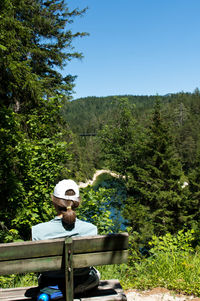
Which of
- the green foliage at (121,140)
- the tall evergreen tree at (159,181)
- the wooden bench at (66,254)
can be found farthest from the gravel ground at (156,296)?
the green foliage at (121,140)

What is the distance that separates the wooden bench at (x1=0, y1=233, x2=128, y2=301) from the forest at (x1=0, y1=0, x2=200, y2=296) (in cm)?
166

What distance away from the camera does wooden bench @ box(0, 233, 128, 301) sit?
1933 mm

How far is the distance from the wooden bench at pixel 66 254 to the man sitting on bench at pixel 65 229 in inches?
5.1

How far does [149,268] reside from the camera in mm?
3727

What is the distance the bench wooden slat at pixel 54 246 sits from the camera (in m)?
1.91

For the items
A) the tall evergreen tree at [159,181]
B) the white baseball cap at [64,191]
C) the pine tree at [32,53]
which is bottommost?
the tall evergreen tree at [159,181]

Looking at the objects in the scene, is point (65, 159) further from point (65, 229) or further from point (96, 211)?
point (65, 229)

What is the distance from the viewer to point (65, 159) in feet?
16.6

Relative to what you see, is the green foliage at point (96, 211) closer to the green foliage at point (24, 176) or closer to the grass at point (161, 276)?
the green foliage at point (24, 176)

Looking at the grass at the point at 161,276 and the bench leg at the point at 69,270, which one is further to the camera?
the grass at the point at 161,276

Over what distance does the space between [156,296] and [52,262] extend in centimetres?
182

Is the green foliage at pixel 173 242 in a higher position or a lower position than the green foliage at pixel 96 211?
lower

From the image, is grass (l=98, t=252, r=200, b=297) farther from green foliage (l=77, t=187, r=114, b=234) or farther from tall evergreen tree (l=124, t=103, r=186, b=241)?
tall evergreen tree (l=124, t=103, r=186, b=241)

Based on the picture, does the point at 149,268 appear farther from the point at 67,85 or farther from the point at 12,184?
the point at 67,85
